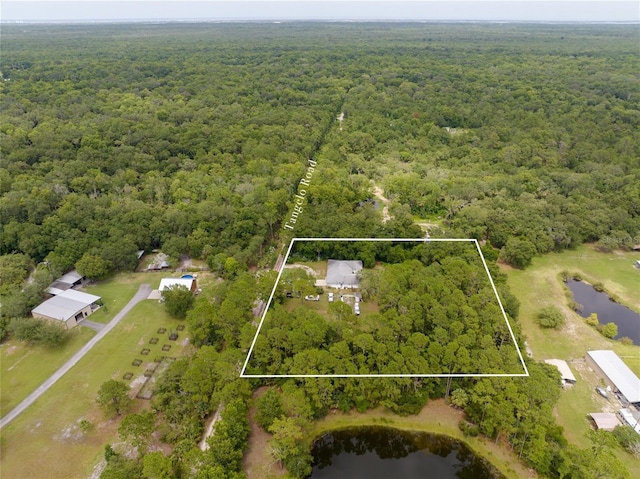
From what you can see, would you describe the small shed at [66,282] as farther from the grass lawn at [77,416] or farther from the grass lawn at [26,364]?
the grass lawn at [77,416]

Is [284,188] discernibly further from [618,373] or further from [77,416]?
[618,373]

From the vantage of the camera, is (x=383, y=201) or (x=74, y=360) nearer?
(x=74, y=360)

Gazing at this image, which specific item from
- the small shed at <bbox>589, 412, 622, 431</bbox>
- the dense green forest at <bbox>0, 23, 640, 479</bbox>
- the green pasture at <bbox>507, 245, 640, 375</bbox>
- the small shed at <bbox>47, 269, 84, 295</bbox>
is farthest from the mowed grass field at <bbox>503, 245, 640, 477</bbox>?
the small shed at <bbox>47, 269, 84, 295</bbox>

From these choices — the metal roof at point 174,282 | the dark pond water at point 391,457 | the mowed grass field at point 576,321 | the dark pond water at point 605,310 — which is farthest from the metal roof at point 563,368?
the metal roof at point 174,282

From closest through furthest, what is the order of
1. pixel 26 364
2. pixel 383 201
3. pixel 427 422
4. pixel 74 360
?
1. pixel 427 422
2. pixel 26 364
3. pixel 74 360
4. pixel 383 201

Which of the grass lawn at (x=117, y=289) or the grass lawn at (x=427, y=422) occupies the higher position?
the grass lawn at (x=427, y=422)

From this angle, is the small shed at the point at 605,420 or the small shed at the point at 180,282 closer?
the small shed at the point at 605,420

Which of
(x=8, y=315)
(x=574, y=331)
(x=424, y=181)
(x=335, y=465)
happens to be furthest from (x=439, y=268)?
(x=8, y=315)

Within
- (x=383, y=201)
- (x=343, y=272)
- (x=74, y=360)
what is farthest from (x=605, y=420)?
(x=74, y=360)
